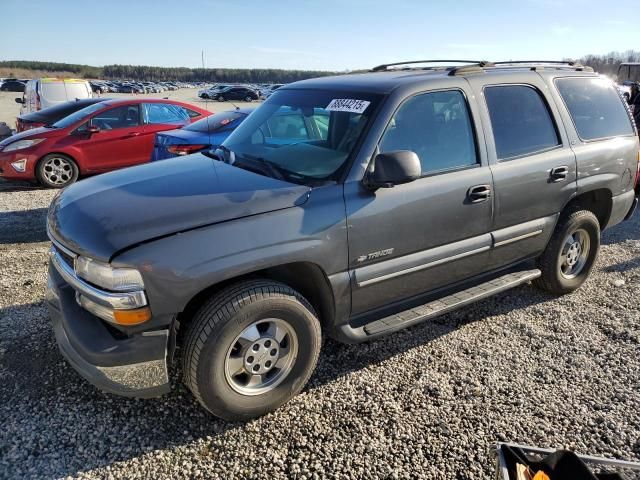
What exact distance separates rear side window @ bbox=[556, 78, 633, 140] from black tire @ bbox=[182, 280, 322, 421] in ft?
9.60

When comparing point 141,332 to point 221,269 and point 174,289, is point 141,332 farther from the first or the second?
point 221,269

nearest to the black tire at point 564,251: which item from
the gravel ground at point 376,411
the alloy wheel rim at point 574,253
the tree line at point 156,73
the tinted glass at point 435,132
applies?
the alloy wheel rim at point 574,253

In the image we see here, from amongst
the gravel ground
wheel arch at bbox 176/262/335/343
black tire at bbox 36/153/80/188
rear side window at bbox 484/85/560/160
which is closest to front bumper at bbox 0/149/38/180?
black tire at bbox 36/153/80/188

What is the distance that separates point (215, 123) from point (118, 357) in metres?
5.73

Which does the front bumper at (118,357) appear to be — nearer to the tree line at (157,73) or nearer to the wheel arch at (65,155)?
the wheel arch at (65,155)

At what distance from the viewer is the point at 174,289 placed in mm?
2365

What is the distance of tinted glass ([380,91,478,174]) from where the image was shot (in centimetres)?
309

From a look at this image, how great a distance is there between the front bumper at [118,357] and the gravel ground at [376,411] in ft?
1.32

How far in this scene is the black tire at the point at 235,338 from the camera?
2.50 meters

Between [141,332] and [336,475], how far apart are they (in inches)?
47.4

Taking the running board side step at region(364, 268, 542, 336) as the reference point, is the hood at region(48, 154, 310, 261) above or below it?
above

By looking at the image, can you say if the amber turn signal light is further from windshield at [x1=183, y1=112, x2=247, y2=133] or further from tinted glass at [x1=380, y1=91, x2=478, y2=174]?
windshield at [x1=183, y1=112, x2=247, y2=133]

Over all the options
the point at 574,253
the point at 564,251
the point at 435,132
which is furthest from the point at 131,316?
the point at 574,253

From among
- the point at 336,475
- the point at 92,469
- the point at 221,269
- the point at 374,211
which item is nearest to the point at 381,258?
the point at 374,211
